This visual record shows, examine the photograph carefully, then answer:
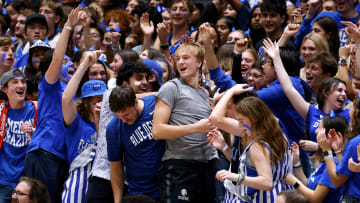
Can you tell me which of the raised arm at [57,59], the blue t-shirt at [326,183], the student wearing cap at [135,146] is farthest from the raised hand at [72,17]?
the blue t-shirt at [326,183]

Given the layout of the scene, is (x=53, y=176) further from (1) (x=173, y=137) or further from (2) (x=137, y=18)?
(2) (x=137, y=18)

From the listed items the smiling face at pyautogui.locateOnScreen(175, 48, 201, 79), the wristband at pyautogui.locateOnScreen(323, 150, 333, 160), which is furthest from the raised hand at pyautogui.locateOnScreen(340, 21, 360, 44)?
the smiling face at pyautogui.locateOnScreen(175, 48, 201, 79)

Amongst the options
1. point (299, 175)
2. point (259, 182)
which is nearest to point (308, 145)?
point (299, 175)

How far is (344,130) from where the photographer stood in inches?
222

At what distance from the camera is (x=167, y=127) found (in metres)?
5.29

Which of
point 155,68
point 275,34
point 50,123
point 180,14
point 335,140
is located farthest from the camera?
point 180,14

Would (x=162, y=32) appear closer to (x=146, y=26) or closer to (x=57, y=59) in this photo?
(x=146, y=26)

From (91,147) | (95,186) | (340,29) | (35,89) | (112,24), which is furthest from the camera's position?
(112,24)

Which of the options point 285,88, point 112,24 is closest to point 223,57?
point 285,88

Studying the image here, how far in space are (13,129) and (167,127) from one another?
2419mm

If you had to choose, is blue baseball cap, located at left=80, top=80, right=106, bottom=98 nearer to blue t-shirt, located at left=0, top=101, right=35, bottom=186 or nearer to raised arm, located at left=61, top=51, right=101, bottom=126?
raised arm, located at left=61, top=51, right=101, bottom=126

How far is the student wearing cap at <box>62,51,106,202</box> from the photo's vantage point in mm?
6195

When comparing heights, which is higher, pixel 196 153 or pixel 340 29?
pixel 340 29

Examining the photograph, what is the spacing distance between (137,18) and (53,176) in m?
4.27
